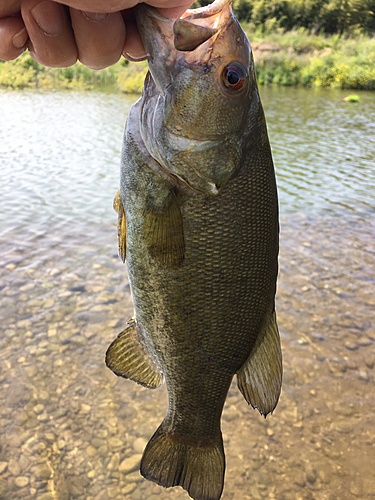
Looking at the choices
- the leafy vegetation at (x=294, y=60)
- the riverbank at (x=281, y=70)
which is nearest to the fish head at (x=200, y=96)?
the riverbank at (x=281, y=70)

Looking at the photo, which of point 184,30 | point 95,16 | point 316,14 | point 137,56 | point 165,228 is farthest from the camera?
point 316,14

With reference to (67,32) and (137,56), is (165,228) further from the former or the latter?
(67,32)

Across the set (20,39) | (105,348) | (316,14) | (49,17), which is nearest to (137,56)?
(49,17)

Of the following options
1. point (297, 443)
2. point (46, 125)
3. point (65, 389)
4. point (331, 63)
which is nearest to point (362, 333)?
point (297, 443)

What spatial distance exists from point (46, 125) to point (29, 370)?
41.3 feet

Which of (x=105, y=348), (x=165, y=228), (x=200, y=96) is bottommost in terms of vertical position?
(x=105, y=348)

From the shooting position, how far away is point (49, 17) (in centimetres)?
195

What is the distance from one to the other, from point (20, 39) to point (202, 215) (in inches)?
54.3

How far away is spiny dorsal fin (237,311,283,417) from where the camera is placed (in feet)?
6.32

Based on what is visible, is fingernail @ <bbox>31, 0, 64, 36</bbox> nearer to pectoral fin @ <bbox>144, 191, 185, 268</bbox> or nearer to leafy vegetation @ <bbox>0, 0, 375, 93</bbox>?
pectoral fin @ <bbox>144, 191, 185, 268</bbox>

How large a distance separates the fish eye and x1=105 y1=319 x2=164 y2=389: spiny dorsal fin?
1238mm

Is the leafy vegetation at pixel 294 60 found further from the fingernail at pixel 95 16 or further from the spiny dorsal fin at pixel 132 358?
the spiny dorsal fin at pixel 132 358

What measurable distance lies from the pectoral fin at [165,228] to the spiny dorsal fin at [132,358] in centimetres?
56

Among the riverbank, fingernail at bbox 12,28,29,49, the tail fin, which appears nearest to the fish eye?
fingernail at bbox 12,28,29,49
